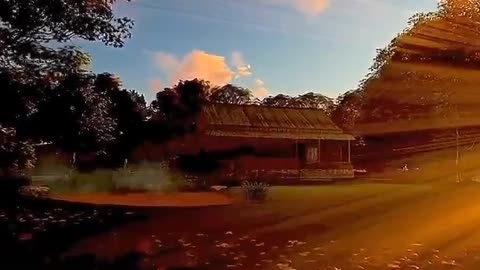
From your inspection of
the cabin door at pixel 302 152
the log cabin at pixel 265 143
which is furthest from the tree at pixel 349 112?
the cabin door at pixel 302 152

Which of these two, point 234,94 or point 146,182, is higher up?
point 234,94

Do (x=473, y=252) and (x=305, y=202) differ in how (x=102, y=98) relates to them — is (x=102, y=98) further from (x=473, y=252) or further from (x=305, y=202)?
(x=305, y=202)

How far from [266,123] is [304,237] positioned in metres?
23.0

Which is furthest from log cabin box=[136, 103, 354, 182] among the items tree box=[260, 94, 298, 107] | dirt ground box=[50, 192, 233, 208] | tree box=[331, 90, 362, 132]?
tree box=[260, 94, 298, 107]

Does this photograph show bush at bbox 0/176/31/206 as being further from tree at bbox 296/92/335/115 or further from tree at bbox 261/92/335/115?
tree at bbox 296/92/335/115

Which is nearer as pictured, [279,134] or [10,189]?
[10,189]

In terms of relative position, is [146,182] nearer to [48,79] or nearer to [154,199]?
[154,199]

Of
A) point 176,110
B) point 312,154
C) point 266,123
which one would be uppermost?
point 176,110

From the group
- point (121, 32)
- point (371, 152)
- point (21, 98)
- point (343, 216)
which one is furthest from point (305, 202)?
point (371, 152)

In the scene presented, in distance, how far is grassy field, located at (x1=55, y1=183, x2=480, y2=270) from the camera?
28.4 ft

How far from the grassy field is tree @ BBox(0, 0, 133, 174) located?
1921 millimetres

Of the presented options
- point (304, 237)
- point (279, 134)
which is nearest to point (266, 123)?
point (279, 134)

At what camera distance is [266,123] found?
34156mm

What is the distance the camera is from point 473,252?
9750 millimetres
